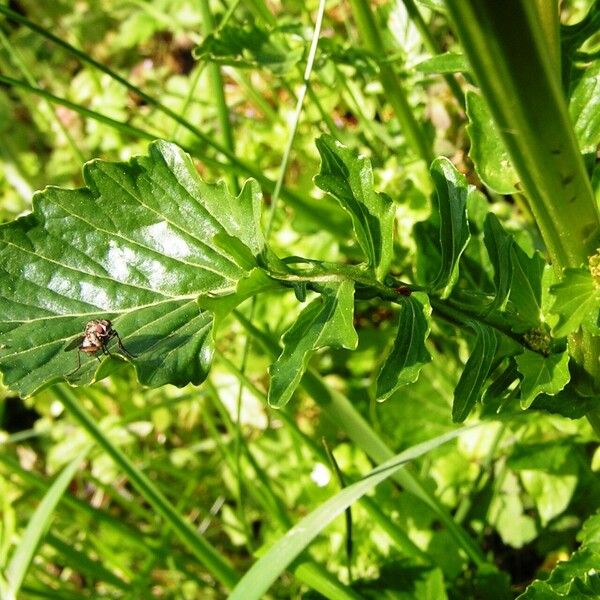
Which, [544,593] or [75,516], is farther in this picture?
[75,516]

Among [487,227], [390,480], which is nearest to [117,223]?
[487,227]

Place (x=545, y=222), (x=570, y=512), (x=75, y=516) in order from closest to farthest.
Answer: (x=545, y=222) < (x=570, y=512) < (x=75, y=516)

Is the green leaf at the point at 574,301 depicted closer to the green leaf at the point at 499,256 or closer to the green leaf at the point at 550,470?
the green leaf at the point at 499,256

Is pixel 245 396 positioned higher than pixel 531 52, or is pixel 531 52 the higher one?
pixel 531 52

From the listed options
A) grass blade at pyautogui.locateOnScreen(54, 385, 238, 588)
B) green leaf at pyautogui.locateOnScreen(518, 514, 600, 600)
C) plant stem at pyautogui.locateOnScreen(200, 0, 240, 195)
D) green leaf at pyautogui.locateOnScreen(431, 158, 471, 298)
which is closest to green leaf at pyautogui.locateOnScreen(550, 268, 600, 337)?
green leaf at pyautogui.locateOnScreen(431, 158, 471, 298)

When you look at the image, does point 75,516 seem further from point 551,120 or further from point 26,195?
point 551,120

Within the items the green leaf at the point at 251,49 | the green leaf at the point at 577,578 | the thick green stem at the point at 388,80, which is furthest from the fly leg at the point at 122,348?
the thick green stem at the point at 388,80
